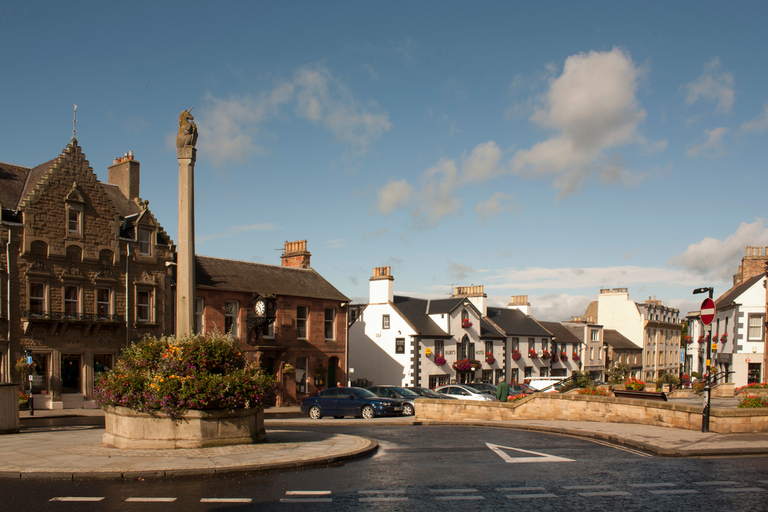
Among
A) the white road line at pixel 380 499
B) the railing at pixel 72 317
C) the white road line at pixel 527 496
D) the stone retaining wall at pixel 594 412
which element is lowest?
the stone retaining wall at pixel 594 412

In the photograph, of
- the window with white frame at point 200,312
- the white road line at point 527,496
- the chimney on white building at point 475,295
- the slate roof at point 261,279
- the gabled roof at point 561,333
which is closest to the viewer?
the white road line at point 527,496

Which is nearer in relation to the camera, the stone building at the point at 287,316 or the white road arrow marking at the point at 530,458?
the white road arrow marking at the point at 530,458

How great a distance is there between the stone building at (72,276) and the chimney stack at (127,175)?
55.6 inches

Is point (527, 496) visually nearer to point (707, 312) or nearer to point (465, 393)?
point (707, 312)

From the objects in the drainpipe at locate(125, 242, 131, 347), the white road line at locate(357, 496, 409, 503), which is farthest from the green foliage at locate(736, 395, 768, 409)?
the drainpipe at locate(125, 242, 131, 347)

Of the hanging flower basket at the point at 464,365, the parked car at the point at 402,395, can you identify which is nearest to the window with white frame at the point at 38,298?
the parked car at the point at 402,395

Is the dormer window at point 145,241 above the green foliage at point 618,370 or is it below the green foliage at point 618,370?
above

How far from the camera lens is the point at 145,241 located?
3659cm

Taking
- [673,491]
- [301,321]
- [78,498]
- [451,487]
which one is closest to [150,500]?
[78,498]

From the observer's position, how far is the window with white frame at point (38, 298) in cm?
3170

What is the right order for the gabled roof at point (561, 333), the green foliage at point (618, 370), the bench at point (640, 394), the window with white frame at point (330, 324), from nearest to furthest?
the bench at point (640, 394), the window with white frame at point (330, 324), the green foliage at point (618, 370), the gabled roof at point (561, 333)

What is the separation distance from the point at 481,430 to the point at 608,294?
6562 centimetres

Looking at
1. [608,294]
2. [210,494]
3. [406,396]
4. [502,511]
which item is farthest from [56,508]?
[608,294]

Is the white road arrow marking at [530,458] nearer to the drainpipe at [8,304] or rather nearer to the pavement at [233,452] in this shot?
the pavement at [233,452]
